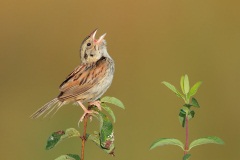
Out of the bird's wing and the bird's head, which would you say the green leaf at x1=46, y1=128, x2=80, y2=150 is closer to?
the bird's wing

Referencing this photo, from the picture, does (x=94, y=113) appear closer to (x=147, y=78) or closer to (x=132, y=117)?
(x=132, y=117)

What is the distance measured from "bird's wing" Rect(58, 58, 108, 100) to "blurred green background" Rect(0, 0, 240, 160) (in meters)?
1.95

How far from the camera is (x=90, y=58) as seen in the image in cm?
336

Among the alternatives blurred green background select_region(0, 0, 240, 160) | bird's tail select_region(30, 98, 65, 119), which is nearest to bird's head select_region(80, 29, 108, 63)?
bird's tail select_region(30, 98, 65, 119)

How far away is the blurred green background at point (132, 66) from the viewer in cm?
575

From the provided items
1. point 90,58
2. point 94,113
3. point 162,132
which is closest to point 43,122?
point 162,132

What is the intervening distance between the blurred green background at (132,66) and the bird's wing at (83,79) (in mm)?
1951

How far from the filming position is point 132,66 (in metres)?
6.65

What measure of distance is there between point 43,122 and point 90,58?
2.46 meters

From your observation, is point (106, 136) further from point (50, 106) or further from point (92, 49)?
point (92, 49)

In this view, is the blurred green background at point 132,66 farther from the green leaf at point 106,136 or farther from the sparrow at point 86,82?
the green leaf at point 106,136

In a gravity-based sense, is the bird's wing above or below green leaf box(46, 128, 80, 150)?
above

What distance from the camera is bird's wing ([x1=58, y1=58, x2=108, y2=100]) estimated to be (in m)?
3.05

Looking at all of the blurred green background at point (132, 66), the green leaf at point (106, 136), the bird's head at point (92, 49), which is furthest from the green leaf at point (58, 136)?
the blurred green background at point (132, 66)
